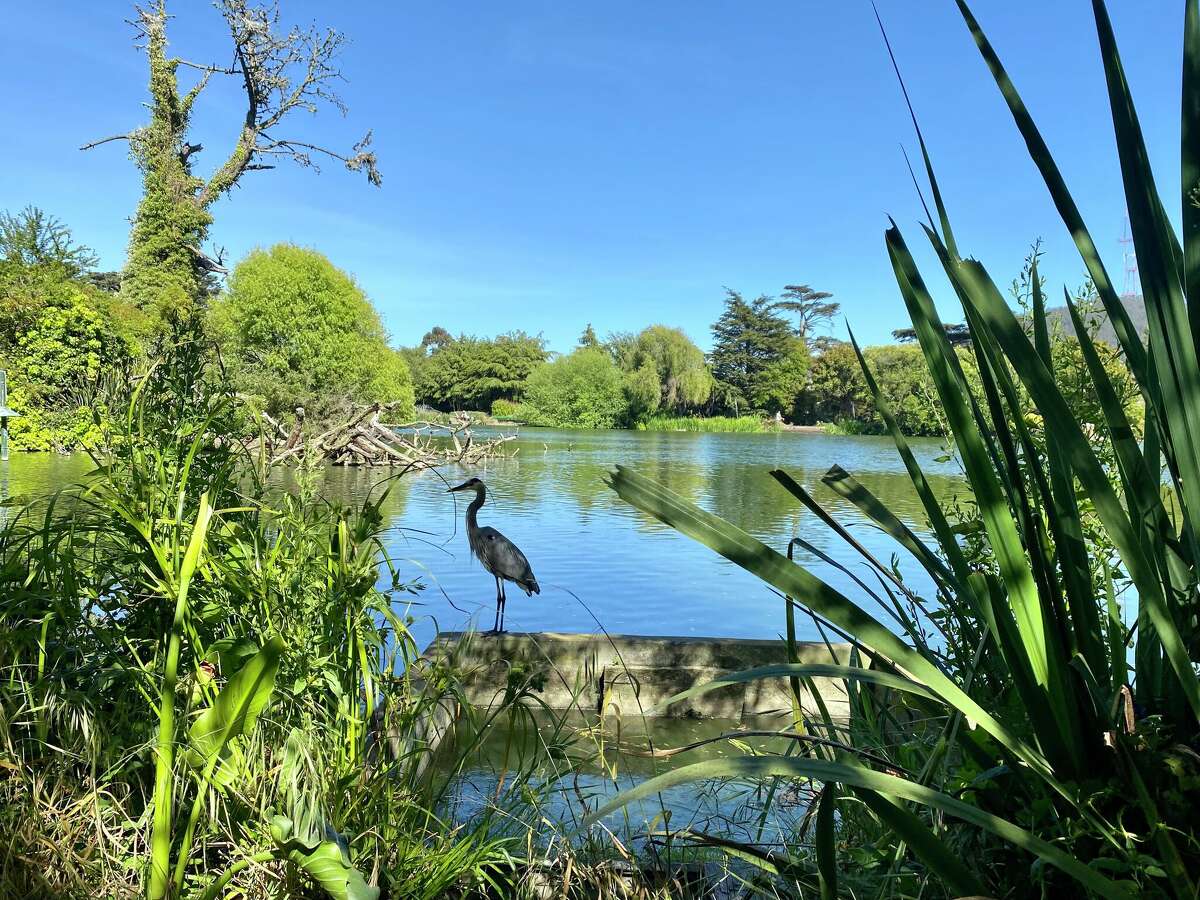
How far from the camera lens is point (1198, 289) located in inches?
34.1

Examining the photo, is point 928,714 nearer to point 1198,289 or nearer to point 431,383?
point 1198,289

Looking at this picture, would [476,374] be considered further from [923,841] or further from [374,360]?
[923,841]

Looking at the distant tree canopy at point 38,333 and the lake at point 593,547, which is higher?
the distant tree canopy at point 38,333

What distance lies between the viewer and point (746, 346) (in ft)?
237

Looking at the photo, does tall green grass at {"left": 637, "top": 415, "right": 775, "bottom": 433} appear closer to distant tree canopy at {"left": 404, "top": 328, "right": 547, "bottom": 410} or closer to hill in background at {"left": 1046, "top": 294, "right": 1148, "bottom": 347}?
distant tree canopy at {"left": 404, "top": 328, "right": 547, "bottom": 410}

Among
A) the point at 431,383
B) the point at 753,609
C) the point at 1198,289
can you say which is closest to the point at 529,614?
the point at 753,609

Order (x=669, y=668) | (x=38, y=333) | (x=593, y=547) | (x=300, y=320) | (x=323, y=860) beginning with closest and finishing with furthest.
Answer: (x=323, y=860), (x=669, y=668), (x=593, y=547), (x=38, y=333), (x=300, y=320)

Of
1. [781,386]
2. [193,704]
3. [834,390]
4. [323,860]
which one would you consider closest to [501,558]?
[193,704]

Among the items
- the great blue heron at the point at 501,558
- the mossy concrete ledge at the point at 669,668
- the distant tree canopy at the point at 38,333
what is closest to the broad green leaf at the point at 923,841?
the mossy concrete ledge at the point at 669,668

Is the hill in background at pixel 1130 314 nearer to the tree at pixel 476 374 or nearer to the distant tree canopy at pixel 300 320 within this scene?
the distant tree canopy at pixel 300 320

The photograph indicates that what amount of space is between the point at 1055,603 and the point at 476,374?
6757 cm

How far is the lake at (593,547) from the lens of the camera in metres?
5.94

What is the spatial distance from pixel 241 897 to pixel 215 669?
0.46 m

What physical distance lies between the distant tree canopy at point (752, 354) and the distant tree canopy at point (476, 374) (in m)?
16.9
